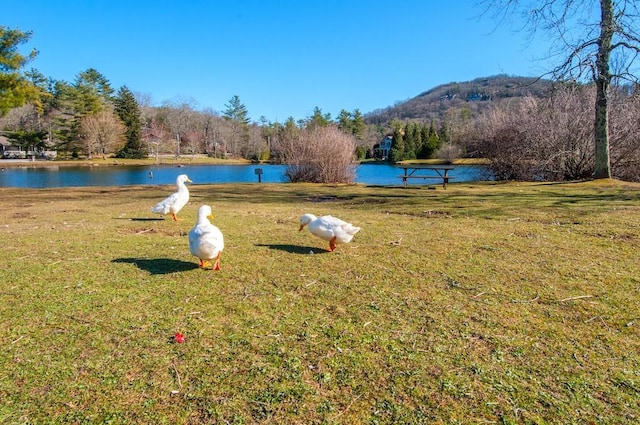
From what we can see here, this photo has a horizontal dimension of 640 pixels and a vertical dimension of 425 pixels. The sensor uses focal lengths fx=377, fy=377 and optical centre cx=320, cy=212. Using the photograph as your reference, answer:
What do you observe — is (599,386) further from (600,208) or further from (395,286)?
(600,208)

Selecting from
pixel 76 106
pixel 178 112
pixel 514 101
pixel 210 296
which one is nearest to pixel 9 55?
pixel 210 296

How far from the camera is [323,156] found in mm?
23734

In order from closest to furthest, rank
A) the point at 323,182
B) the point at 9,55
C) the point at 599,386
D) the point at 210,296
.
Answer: the point at 599,386 < the point at 210,296 < the point at 9,55 < the point at 323,182

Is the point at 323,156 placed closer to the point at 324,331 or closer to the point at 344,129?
the point at 344,129

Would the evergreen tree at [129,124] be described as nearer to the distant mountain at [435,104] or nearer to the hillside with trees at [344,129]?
the hillside with trees at [344,129]

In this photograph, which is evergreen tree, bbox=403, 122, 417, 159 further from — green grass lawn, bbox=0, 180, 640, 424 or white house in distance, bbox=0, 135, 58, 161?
green grass lawn, bbox=0, 180, 640, 424

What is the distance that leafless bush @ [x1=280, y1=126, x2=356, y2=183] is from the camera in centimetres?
2359

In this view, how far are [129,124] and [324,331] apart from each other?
78.6 meters

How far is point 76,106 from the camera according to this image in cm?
6819

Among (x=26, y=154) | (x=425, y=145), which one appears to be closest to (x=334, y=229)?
(x=425, y=145)

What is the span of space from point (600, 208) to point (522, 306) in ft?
25.0

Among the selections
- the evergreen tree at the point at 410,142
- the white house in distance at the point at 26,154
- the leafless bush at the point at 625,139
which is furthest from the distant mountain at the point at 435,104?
the white house in distance at the point at 26,154

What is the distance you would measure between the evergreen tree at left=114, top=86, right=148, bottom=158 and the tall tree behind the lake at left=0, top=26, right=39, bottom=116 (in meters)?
53.9

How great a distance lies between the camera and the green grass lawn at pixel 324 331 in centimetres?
234
